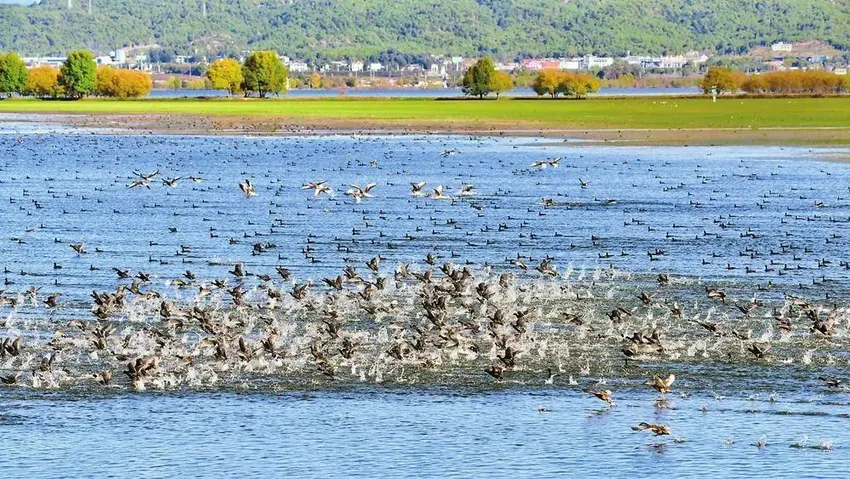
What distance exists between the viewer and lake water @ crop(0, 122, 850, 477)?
2300 centimetres

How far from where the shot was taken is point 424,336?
1141 inches

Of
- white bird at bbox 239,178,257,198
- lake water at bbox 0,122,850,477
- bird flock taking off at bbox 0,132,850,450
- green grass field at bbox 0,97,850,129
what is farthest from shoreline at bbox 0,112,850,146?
white bird at bbox 239,178,257,198

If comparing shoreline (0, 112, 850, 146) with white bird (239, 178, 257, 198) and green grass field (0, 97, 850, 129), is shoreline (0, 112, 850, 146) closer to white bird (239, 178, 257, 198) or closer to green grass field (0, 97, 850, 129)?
green grass field (0, 97, 850, 129)

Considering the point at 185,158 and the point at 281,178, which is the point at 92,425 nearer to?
the point at 281,178

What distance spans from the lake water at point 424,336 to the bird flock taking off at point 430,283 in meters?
0.10

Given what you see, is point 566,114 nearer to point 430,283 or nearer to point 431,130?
point 431,130

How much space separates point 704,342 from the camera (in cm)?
3033

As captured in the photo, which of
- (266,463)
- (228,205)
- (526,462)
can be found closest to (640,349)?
(526,462)

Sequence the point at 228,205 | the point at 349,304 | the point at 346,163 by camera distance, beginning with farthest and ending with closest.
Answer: the point at 346,163, the point at 228,205, the point at 349,304

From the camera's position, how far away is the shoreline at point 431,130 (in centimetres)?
10326

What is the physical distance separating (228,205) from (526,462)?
39.1 meters

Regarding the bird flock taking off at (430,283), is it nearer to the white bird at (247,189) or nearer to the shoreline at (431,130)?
the white bird at (247,189)

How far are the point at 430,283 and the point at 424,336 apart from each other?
6986mm

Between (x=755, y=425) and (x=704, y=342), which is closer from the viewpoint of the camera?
(x=755, y=425)
